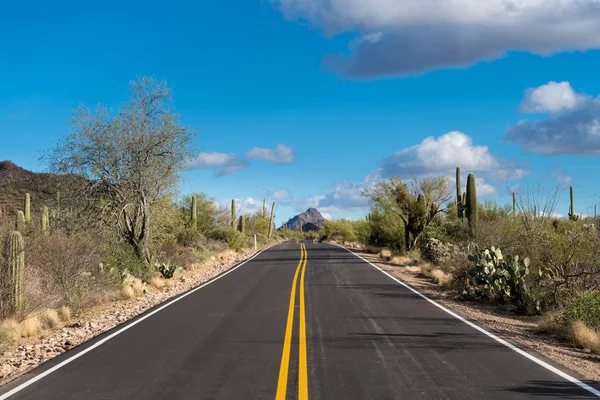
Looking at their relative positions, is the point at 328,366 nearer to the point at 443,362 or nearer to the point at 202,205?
the point at 443,362

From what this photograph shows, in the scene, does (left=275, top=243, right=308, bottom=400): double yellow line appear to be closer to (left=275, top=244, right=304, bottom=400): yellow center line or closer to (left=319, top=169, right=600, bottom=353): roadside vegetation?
(left=275, top=244, right=304, bottom=400): yellow center line

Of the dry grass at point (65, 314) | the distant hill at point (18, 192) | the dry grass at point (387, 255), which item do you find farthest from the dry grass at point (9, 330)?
the distant hill at point (18, 192)

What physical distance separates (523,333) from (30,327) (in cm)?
1070

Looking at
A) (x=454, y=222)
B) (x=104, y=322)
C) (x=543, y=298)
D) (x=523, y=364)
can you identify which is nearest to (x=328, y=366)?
(x=523, y=364)

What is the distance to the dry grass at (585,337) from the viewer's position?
30.3ft

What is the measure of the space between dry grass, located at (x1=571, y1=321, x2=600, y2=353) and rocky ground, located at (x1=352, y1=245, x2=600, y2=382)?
0.55 feet

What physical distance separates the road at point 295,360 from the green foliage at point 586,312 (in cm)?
199

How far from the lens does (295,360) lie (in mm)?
8203

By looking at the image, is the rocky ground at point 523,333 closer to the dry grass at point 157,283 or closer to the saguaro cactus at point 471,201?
the saguaro cactus at point 471,201

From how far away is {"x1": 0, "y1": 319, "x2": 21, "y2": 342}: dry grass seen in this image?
34.1 ft

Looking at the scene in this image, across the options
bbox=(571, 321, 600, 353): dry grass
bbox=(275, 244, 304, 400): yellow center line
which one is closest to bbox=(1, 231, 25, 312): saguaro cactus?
bbox=(275, 244, 304, 400): yellow center line

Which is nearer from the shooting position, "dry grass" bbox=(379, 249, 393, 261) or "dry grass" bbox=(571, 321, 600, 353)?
"dry grass" bbox=(571, 321, 600, 353)

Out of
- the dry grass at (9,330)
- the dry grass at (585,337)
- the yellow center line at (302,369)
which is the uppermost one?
the dry grass at (585,337)

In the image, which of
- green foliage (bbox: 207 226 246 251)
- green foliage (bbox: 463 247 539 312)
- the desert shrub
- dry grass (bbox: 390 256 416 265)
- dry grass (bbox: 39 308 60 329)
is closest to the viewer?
dry grass (bbox: 39 308 60 329)
